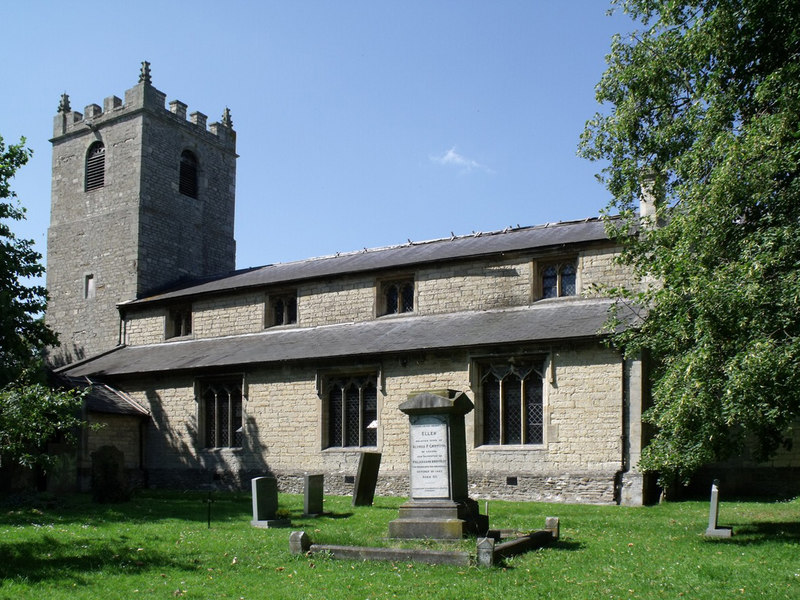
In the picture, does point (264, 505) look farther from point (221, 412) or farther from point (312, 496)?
point (221, 412)

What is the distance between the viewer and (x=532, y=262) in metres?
23.1

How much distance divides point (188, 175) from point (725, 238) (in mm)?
28696

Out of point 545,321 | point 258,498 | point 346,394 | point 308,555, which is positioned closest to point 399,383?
point 346,394

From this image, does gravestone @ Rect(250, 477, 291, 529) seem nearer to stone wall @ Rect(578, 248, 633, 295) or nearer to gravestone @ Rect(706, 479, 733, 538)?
gravestone @ Rect(706, 479, 733, 538)

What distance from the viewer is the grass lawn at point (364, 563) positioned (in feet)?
31.4

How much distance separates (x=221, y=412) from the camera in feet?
85.9

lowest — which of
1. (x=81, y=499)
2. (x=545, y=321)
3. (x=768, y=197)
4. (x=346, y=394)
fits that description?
(x=81, y=499)

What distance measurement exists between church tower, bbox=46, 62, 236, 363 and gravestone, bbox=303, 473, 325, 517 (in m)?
18.5

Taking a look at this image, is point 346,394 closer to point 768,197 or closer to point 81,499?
point 81,499

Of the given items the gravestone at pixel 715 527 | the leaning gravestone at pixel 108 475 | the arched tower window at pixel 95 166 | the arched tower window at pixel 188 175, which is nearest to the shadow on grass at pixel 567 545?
the gravestone at pixel 715 527

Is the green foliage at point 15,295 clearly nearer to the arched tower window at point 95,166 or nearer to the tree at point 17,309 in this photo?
the tree at point 17,309

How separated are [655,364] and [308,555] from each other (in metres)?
11.7

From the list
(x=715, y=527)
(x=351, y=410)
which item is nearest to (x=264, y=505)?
(x=715, y=527)

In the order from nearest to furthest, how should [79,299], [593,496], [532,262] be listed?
1. [593,496]
2. [532,262]
3. [79,299]
